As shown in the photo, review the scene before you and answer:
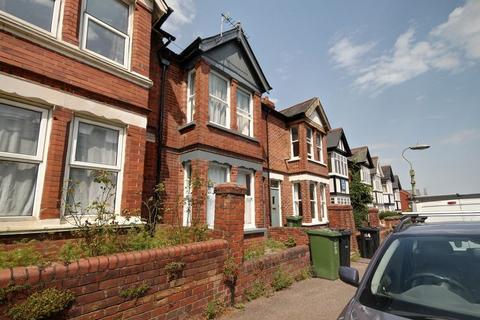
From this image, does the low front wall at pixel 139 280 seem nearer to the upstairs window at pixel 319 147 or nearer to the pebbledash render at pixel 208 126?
the pebbledash render at pixel 208 126

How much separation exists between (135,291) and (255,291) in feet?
8.57

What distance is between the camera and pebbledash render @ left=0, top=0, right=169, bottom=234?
4.51m

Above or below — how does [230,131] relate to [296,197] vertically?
above

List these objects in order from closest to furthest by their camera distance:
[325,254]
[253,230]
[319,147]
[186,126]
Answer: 1. [325,254]
2. [186,126]
3. [253,230]
4. [319,147]

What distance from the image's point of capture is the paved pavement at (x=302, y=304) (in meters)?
4.46

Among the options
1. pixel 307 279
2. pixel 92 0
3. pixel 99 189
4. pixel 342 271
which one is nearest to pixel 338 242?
pixel 307 279

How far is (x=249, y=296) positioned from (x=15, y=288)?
374cm

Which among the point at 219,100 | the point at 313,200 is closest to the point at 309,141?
the point at 313,200

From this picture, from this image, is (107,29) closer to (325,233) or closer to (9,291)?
(9,291)

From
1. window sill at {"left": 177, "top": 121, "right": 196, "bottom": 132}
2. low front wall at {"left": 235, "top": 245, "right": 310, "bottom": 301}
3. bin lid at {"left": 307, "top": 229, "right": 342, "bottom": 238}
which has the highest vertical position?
window sill at {"left": 177, "top": 121, "right": 196, "bottom": 132}

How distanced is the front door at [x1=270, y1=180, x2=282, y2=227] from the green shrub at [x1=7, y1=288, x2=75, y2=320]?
9.94 m

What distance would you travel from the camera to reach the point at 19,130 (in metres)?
4.58

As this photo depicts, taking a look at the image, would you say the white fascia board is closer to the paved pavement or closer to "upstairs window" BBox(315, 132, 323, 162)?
the paved pavement

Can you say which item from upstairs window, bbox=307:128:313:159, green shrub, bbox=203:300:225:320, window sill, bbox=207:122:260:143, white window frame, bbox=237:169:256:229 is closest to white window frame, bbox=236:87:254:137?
window sill, bbox=207:122:260:143
